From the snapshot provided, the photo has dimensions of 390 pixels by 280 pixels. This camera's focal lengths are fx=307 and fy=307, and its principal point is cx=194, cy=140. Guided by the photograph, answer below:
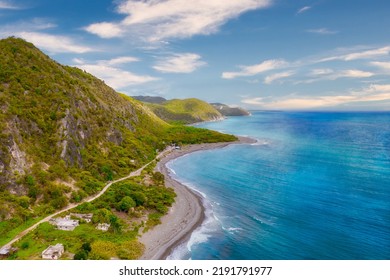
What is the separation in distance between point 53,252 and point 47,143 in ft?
163

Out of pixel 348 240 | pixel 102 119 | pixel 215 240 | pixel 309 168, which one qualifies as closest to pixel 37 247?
pixel 215 240

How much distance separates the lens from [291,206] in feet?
277

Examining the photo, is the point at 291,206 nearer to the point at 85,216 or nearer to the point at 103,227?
the point at 103,227

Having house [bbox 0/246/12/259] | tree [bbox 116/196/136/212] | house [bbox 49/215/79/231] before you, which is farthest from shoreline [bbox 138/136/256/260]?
house [bbox 0/246/12/259]

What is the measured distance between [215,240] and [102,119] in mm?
88570

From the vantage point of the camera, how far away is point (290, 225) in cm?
7150

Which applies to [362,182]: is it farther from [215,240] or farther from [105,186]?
[105,186]

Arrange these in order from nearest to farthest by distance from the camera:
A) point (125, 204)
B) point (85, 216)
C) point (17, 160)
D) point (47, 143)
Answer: point (85, 216), point (125, 204), point (17, 160), point (47, 143)

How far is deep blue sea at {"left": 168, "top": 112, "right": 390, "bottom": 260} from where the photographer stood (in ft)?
197

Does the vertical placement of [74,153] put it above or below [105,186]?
above

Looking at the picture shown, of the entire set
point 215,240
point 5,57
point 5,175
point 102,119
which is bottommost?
point 215,240

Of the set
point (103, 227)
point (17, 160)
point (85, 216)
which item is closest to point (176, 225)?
point (103, 227)

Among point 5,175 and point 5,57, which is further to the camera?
point 5,57

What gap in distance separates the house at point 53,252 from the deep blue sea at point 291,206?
66.0 feet
